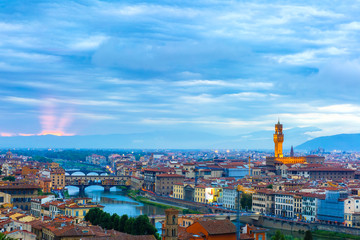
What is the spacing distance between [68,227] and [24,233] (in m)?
2.30

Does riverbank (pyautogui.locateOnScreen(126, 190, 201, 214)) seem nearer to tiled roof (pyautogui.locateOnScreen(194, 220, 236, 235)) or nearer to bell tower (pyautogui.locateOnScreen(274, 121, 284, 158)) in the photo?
tiled roof (pyautogui.locateOnScreen(194, 220, 236, 235))

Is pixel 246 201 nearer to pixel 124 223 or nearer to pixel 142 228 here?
pixel 124 223

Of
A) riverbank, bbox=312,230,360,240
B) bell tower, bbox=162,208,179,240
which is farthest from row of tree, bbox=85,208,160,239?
riverbank, bbox=312,230,360,240

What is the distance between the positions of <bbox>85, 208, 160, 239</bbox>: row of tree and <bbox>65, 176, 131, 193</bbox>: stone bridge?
4967 cm

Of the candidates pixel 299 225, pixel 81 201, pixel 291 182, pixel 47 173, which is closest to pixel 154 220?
pixel 81 201

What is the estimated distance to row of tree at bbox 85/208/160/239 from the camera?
34.8 metres

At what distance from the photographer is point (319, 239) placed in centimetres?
4516

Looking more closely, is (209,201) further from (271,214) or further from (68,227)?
(68,227)

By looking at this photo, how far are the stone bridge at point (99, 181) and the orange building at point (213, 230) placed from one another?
187 feet

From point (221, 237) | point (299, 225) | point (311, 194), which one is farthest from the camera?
point (311, 194)

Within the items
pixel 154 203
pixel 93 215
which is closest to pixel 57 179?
pixel 154 203

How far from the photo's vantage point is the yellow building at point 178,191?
72688mm

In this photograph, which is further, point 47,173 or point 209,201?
point 47,173

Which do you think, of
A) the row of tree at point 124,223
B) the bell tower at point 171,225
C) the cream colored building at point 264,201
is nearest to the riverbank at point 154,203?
the cream colored building at point 264,201
